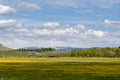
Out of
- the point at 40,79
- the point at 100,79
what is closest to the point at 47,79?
the point at 40,79

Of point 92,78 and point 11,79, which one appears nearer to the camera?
point 11,79

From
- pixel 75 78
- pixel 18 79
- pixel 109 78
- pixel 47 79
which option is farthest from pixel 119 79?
pixel 18 79

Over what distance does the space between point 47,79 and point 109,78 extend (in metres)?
8.99

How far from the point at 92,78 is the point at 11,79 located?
11831mm

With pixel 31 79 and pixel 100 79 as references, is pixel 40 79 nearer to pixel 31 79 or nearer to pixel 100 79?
pixel 31 79

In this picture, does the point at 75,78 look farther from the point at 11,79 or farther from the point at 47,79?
the point at 11,79

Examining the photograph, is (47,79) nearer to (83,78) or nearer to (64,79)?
(64,79)

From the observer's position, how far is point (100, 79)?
49875mm

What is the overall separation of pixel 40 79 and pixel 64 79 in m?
3.31

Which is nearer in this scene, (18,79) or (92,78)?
(18,79)

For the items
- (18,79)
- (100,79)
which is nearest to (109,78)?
(100,79)

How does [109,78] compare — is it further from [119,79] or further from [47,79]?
[47,79]

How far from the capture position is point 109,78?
5097cm

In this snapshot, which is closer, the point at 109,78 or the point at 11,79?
the point at 11,79
